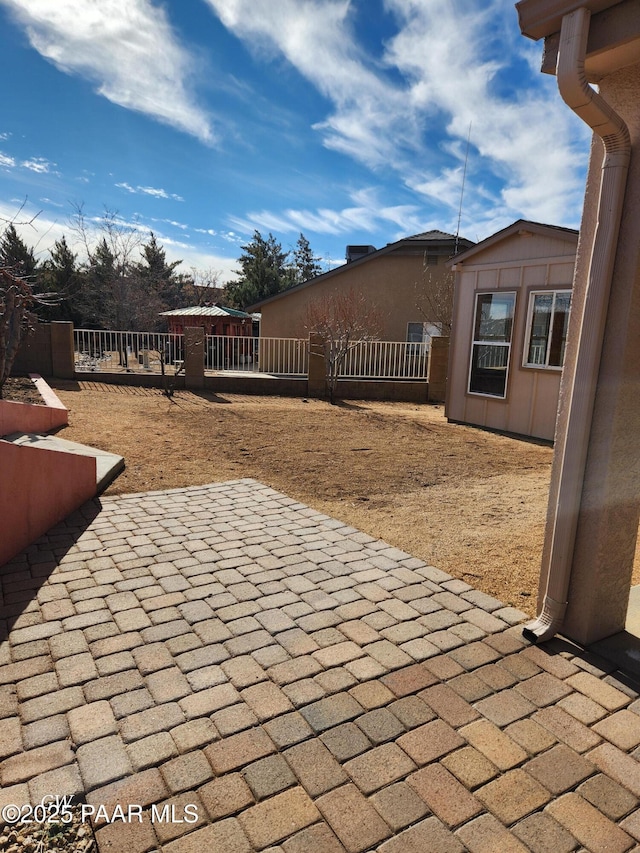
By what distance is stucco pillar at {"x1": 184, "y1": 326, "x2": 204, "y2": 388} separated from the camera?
1362 centimetres

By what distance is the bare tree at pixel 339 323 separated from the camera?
45.4 ft

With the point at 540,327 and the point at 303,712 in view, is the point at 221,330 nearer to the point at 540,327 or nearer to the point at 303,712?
the point at 540,327

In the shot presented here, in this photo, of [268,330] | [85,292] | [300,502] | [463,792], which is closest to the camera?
[463,792]

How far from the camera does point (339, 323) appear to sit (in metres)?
14.9

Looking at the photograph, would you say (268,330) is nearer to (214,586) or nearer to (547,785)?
(214,586)

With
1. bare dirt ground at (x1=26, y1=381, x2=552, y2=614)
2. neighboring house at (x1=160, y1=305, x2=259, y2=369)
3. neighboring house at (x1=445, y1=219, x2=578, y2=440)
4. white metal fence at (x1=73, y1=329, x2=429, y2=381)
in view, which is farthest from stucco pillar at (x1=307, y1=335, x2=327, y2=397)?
neighboring house at (x1=445, y1=219, x2=578, y2=440)

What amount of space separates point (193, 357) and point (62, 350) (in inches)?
128

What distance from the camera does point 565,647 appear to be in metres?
2.75

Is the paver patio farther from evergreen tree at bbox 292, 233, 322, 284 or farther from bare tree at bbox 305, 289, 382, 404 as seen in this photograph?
evergreen tree at bbox 292, 233, 322, 284

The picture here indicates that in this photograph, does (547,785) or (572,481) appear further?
(572,481)

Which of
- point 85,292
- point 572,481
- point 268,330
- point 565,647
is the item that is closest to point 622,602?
point 565,647

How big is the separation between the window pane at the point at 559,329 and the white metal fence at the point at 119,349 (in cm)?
907

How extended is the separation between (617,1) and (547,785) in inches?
127

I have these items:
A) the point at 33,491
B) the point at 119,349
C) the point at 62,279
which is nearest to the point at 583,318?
the point at 33,491
